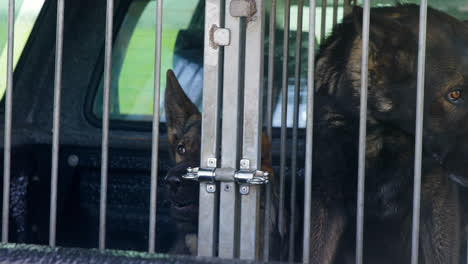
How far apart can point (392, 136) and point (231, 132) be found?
122 cm

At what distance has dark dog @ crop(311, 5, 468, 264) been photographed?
2529 millimetres

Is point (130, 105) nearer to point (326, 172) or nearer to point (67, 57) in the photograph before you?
point (67, 57)

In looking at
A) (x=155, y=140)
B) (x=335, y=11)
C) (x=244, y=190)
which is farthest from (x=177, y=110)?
(x=244, y=190)

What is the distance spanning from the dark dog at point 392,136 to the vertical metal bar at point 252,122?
0.87 metres

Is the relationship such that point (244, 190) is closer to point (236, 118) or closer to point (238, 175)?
point (238, 175)

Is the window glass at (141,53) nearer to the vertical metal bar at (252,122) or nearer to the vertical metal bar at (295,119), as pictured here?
the vertical metal bar at (295,119)

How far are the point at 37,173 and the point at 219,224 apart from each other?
175 cm

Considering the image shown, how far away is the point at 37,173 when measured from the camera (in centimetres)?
320

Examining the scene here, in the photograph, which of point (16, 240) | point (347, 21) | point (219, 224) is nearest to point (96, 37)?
point (16, 240)

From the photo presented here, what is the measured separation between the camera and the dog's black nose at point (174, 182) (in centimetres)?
266

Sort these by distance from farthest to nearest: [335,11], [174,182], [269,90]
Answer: [335,11] → [174,182] → [269,90]

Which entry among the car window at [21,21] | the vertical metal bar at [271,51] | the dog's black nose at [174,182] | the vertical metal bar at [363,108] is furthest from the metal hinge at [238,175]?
the car window at [21,21]

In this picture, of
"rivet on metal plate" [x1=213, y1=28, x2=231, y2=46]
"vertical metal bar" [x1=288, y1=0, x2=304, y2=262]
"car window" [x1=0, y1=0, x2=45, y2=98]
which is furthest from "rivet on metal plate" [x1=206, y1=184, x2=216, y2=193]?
"car window" [x1=0, y1=0, x2=45, y2=98]

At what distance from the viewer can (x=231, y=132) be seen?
171 centimetres
